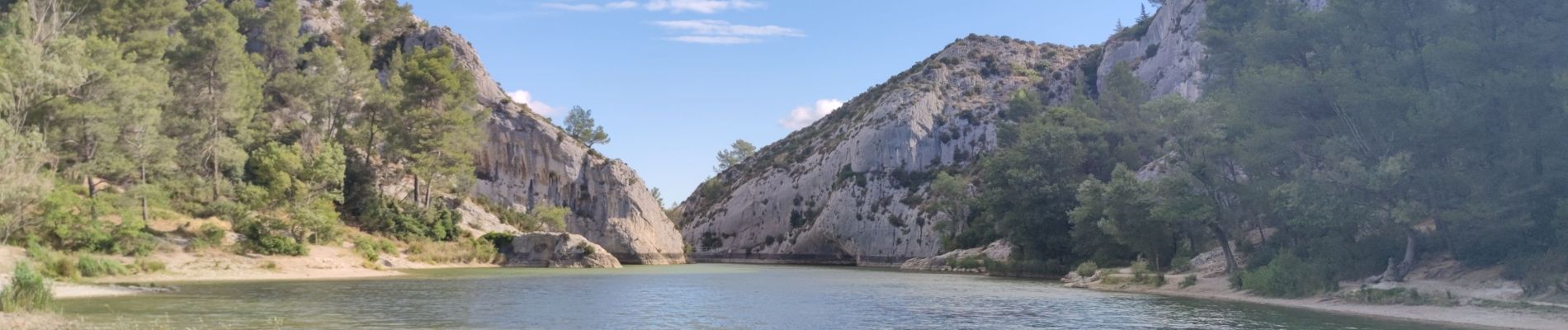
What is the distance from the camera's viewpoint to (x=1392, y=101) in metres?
40.7

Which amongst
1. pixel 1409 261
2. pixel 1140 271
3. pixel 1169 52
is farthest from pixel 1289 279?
pixel 1169 52

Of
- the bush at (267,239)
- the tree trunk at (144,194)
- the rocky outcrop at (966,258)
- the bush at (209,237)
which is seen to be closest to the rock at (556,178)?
the rocky outcrop at (966,258)

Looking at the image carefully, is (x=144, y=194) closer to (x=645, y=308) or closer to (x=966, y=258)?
(x=645, y=308)

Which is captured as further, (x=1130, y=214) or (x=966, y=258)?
(x=966, y=258)

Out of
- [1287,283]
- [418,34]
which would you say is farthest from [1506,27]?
[418,34]

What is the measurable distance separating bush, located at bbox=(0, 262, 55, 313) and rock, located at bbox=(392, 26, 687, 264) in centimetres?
7294

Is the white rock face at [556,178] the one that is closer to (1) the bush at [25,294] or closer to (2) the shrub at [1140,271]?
(2) the shrub at [1140,271]

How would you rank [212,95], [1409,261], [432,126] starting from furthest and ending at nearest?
[432,126] < [212,95] < [1409,261]

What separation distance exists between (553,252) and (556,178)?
21650 mm

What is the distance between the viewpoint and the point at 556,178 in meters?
103

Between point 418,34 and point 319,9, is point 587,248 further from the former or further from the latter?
point 319,9

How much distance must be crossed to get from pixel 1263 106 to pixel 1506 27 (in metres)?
9.28

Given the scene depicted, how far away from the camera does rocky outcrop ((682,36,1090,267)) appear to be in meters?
125

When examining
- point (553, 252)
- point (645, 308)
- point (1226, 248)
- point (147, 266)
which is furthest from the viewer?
A: point (553, 252)
